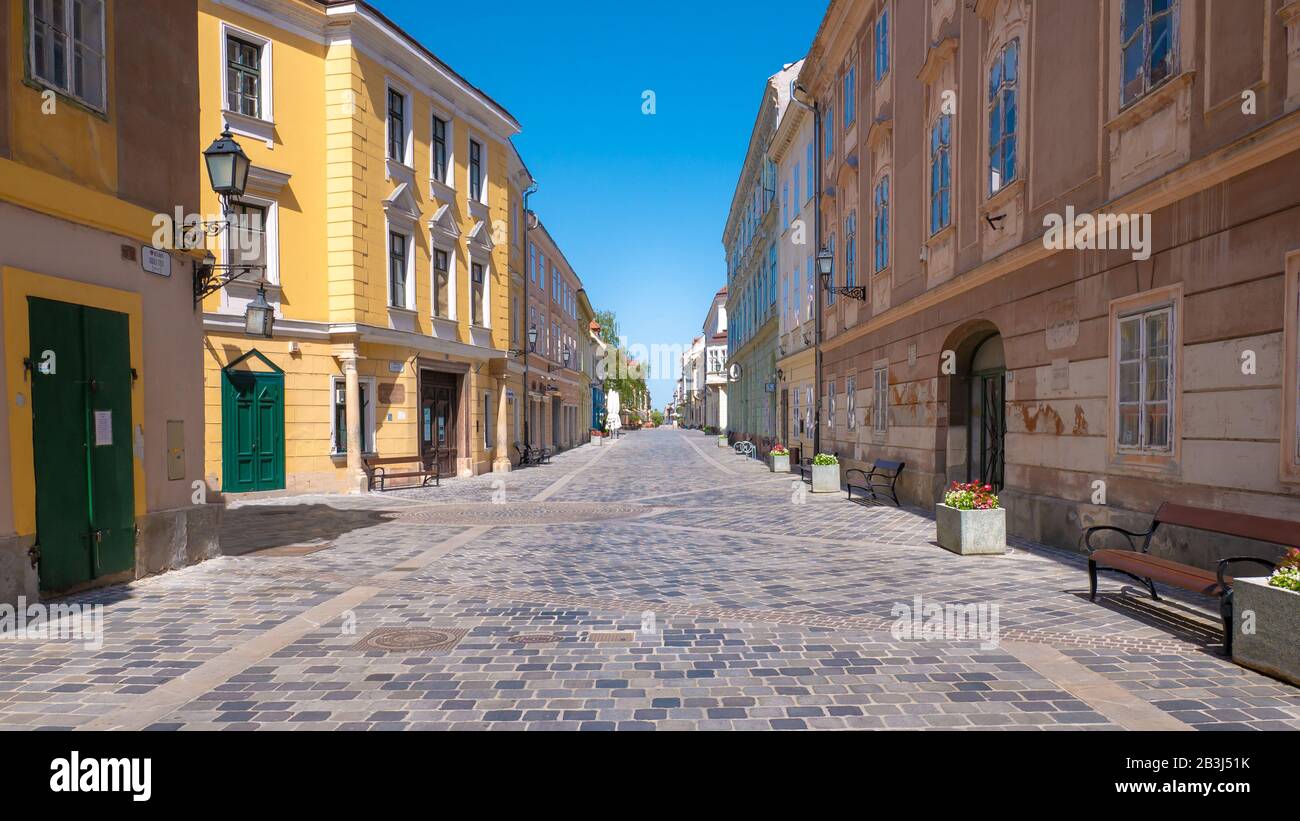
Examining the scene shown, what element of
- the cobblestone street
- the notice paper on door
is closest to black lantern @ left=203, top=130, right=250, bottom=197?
the notice paper on door

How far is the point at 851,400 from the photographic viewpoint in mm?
19984

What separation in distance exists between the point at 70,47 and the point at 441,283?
562 inches

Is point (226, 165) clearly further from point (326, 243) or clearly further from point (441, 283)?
point (441, 283)

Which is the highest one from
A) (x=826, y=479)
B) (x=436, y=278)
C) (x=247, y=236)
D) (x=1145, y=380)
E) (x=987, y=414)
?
(x=247, y=236)

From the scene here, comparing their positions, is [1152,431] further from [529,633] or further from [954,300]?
[529,633]

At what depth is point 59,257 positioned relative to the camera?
7273mm

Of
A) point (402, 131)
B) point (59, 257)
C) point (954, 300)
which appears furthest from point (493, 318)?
point (59, 257)

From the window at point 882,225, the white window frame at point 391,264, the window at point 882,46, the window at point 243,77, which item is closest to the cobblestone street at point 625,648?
the window at point 882,225

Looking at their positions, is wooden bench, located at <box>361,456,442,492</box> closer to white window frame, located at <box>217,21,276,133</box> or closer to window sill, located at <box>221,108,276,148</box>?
window sill, located at <box>221,108,276,148</box>

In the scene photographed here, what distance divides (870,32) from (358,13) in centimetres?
1291

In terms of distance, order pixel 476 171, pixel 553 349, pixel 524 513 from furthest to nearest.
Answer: pixel 553 349 → pixel 476 171 → pixel 524 513

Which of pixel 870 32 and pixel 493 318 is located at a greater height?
pixel 870 32

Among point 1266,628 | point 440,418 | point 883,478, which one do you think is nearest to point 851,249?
point 883,478

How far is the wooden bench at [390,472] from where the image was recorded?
1855 cm
